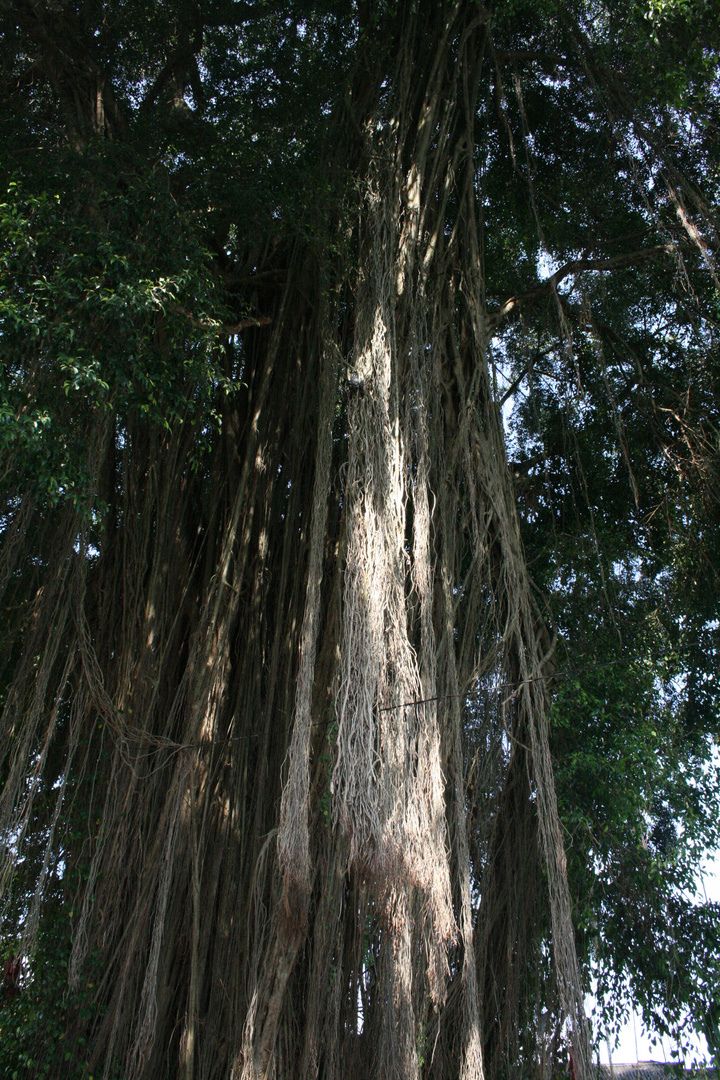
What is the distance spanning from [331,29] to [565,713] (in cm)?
385

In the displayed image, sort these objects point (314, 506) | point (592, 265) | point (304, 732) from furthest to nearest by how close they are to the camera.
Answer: point (592, 265) → point (314, 506) → point (304, 732)

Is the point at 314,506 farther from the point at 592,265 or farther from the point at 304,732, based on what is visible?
the point at 592,265

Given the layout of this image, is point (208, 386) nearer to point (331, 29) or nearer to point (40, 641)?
point (40, 641)

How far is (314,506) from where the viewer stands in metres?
3.27

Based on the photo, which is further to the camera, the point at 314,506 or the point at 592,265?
the point at 592,265

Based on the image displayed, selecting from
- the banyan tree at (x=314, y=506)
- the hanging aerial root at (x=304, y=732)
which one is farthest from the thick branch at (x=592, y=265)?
the hanging aerial root at (x=304, y=732)

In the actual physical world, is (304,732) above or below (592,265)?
below

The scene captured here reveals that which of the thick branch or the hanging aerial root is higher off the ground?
the thick branch

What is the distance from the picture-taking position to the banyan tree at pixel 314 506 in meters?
2.79

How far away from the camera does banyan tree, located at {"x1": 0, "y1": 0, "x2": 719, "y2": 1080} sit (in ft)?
9.14

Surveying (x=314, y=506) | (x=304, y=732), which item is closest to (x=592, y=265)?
(x=314, y=506)

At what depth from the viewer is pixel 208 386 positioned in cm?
336

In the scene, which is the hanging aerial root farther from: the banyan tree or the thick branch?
the thick branch

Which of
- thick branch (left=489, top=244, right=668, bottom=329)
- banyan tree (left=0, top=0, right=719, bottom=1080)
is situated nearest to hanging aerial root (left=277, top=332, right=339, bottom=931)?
banyan tree (left=0, top=0, right=719, bottom=1080)
